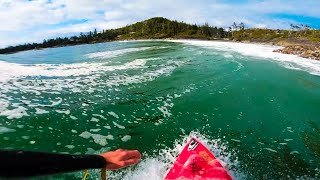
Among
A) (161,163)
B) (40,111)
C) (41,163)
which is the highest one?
(41,163)

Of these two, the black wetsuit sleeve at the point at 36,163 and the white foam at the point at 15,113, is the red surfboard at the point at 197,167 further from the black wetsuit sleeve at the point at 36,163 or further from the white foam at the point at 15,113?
the white foam at the point at 15,113

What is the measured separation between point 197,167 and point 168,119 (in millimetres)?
7155

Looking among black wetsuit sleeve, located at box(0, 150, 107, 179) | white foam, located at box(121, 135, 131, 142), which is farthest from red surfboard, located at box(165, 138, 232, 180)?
black wetsuit sleeve, located at box(0, 150, 107, 179)

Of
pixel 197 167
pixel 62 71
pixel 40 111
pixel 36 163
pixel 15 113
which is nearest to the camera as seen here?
pixel 36 163

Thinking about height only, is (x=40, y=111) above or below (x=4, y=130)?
above

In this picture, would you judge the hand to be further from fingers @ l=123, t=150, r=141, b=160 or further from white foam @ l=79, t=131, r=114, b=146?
white foam @ l=79, t=131, r=114, b=146

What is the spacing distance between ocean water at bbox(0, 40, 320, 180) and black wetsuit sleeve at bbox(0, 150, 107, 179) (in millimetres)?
6607

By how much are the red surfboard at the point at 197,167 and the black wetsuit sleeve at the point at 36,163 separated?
25.7ft

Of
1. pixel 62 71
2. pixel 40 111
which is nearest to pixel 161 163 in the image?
pixel 40 111

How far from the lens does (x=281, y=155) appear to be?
13320 mm

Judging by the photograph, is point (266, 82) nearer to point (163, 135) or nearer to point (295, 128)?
point (295, 128)

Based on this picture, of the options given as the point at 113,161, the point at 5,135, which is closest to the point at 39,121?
the point at 5,135

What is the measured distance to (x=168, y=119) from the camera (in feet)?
57.6

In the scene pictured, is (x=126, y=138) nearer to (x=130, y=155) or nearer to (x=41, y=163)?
(x=130, y=155)
